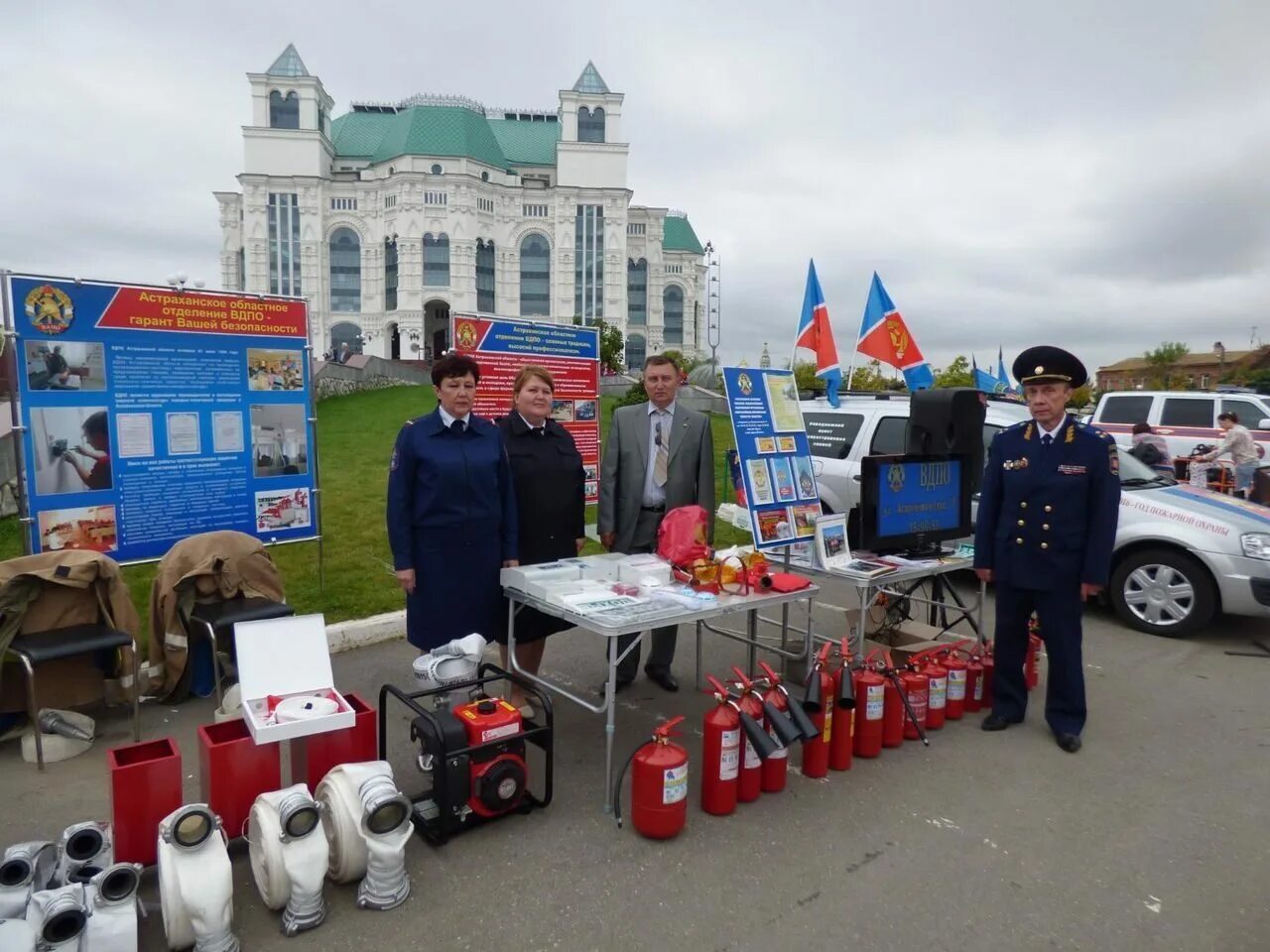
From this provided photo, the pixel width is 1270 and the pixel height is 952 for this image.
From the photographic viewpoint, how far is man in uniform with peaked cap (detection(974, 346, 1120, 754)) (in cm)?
409

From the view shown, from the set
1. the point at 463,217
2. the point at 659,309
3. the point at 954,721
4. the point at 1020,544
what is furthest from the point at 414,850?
the point at 659,309

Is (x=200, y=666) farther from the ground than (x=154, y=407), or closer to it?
closer to it

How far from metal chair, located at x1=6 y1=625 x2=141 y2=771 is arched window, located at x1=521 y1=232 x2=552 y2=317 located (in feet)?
223

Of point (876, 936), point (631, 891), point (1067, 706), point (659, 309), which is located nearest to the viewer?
point (876, 936)

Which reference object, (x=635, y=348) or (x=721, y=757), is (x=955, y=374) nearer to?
(x=635, y=348)

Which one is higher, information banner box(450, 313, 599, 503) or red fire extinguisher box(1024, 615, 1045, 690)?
information banner box(450, 313, 599, 503)

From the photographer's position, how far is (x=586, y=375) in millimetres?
6836

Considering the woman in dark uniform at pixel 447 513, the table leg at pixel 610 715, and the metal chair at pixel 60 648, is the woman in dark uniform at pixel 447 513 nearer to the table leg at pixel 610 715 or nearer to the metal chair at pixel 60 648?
the table leg at pixel 610 715

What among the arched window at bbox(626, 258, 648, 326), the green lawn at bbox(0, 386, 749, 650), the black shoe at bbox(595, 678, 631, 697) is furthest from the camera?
the arched window at bbox(626, 258, 648, 326)

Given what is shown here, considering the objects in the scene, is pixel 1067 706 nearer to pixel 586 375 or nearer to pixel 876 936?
pixel 876 936

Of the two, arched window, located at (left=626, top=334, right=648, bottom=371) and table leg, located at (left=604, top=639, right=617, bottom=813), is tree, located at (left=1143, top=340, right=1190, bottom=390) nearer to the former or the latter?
arched window, located at (left=626, top=334, right=648, bottom=371)

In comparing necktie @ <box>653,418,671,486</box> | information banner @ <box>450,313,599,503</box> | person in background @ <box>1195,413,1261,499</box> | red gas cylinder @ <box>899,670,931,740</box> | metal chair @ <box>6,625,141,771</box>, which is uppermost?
information banner @ <box>450,313,599,503</box>

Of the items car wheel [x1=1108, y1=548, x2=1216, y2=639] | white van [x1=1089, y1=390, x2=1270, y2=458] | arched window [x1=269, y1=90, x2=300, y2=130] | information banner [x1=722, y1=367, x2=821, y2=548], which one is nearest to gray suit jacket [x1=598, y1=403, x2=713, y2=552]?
information banner [x1=722, y1=367, x2=821, y2=548]

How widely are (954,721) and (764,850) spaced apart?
6.29 ft
